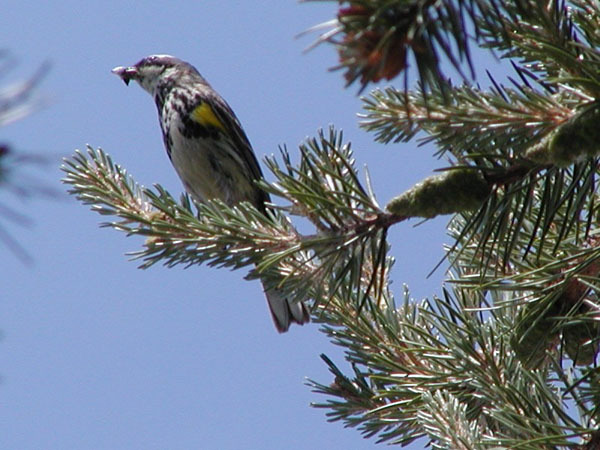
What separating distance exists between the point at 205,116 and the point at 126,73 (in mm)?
1452

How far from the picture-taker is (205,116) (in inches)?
185

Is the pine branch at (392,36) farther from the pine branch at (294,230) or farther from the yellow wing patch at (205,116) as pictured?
the yellow wing patch at (205,116)

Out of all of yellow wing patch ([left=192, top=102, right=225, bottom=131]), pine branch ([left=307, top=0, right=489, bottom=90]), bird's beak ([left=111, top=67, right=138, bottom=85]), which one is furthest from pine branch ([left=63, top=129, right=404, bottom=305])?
bird's beak ([left=111, top=67, right=138, bottom=85])

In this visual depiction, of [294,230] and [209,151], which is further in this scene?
[209,151]

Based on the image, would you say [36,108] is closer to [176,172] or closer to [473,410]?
[473,410]

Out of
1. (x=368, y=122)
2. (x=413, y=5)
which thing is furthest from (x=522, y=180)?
(x=413, y=5)

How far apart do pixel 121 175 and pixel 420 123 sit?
2.86 ft

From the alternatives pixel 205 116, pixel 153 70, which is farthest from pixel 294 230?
pixel 153 70

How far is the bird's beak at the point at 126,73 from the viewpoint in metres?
5.84

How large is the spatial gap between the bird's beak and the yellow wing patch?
4.04 ft

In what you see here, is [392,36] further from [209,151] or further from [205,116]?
[205,116]

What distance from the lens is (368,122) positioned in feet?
5.21

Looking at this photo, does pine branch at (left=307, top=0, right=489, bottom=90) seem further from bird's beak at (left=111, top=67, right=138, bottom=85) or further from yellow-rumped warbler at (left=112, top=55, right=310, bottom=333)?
bird's beak at (left=111, top=67, right=138, bottom=85)

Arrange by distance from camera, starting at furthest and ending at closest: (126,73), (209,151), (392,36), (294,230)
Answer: (126,73) → (209,151) → (294,230) → (392,36)
